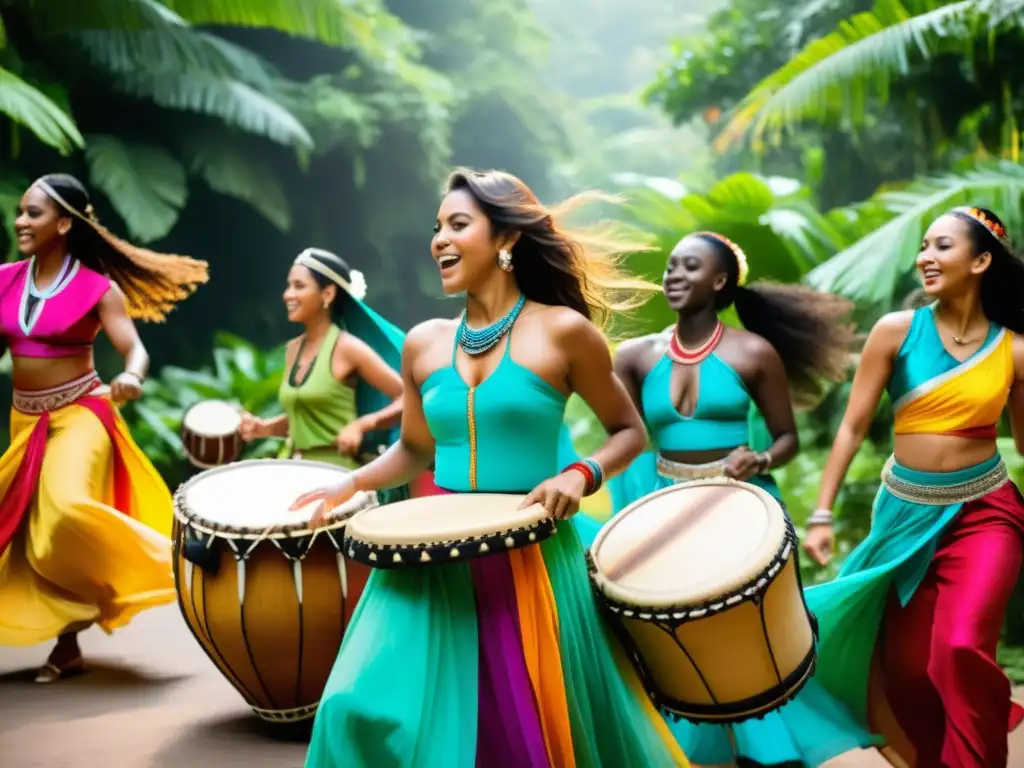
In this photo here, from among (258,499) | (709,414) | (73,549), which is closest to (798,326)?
(709,414)

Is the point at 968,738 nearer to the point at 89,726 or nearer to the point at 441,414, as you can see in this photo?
the point at 441,414

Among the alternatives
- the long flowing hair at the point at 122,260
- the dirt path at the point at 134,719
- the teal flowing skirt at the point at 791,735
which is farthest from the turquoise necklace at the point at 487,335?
the long flowing hair at the point at 122,260

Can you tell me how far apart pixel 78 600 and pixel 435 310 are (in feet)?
50.5

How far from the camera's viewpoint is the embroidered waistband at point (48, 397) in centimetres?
573

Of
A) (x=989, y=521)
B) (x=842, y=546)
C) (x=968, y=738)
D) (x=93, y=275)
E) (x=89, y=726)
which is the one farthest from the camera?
(x=842, y=546)

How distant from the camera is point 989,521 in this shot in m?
3.99

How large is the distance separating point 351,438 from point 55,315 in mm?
1524

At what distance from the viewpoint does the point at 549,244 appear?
11.1 feet

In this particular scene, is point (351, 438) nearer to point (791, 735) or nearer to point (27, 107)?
point (791, 735)

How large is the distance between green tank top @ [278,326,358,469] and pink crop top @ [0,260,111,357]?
3.21 feet

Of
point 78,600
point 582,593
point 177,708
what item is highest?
point 582,593

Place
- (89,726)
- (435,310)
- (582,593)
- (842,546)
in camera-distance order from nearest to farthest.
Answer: (582,593)
(89,726)
(842,546)
(435,310)

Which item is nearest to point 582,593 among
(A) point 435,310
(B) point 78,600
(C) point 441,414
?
(C) point 441,414

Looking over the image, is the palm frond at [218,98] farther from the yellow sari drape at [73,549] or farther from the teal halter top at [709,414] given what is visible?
the teal halter top at [709,414]
